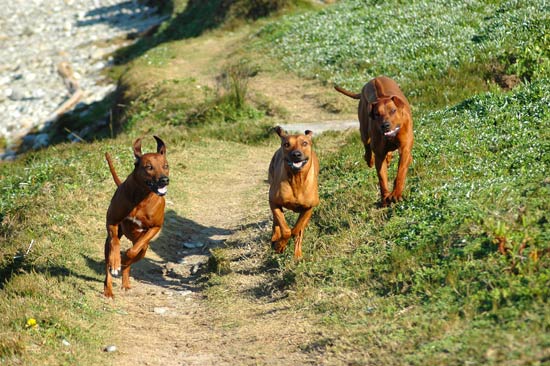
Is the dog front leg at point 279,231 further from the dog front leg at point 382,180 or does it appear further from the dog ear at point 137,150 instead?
the dog ear at point 137,150

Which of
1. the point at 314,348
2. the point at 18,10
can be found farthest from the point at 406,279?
the point at 18,10

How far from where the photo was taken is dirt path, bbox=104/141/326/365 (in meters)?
8.34

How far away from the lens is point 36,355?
7.89 metres

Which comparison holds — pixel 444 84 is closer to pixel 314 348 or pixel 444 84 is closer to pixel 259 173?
pixel 259 173

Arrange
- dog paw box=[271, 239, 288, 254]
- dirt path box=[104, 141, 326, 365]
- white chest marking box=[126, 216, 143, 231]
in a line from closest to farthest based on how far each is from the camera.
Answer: dirt path box=[104, 141, 326, 365] → white chest marking box=[126, 216, 143, 231] → dog paw box=[271, 239, 288, 254]

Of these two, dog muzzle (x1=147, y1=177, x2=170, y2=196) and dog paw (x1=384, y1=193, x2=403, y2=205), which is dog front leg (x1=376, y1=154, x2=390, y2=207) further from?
dog muzzle (x1=147, y1=177, x2=170, y2=196)

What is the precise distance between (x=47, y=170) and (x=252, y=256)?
19.3 feet

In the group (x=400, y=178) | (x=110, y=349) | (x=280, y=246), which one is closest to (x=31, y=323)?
(x=110, y=349)

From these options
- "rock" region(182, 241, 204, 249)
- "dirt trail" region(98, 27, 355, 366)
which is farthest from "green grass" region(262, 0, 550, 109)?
"rock" region(182, 241, 204, 249)

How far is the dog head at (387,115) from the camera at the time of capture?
10.2 metres

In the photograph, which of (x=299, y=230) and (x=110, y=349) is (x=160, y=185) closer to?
(x=299, y=230)

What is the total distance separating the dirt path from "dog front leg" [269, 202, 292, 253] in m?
0.44

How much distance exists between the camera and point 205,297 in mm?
10406

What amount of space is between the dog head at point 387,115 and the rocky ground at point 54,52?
20.9m
